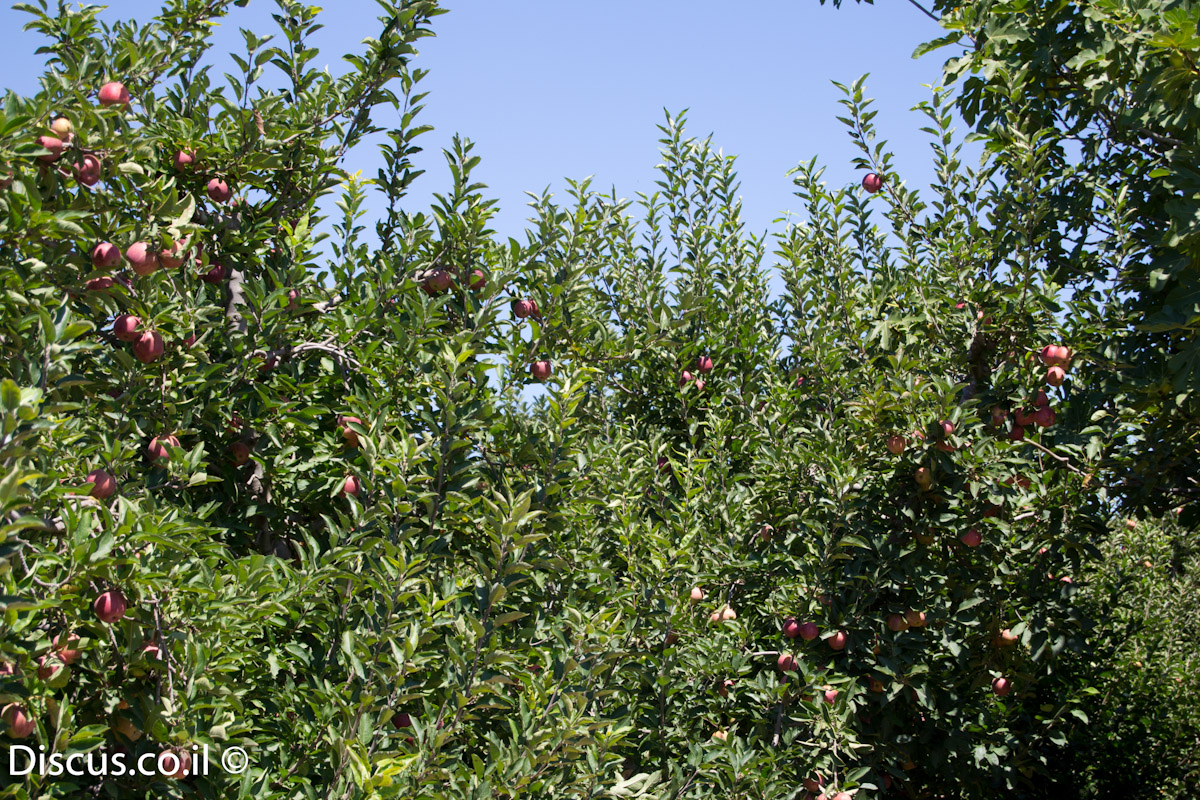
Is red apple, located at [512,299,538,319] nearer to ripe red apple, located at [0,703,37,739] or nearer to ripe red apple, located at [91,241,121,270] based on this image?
ripe red apple, located at [91,241,121,270]

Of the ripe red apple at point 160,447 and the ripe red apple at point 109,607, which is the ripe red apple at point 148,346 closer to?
the ripe red apple at point 160,447

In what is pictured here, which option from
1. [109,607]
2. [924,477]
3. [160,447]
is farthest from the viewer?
[924,477]

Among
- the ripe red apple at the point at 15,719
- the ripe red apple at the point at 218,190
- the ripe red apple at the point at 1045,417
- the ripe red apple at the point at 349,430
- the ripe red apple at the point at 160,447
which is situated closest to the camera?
the ripe red apple at the point at 15,719

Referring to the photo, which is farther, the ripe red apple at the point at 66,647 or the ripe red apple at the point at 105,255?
the ripe red apple at the point at 105,255

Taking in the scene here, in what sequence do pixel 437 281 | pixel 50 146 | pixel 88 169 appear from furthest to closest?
pixel 437 281 → pixel 88 169 → pixel 50 146

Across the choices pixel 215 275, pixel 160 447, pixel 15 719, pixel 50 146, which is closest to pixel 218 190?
pixel 215 275

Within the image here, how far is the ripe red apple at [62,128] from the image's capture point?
7.46 ft

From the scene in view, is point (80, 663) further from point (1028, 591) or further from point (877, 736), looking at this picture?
point (1028, 591)

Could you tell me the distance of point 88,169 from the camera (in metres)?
2.35

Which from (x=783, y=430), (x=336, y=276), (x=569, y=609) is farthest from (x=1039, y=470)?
(x=336, y=276)

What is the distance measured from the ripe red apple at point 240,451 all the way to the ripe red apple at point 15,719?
1.14m

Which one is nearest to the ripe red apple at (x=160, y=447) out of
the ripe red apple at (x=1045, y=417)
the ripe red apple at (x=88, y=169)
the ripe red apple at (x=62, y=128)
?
the ripe red apple at (x=88, y=169)

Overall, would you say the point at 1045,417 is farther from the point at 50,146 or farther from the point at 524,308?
the point at 50,146

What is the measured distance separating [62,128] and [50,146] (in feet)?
0.27
